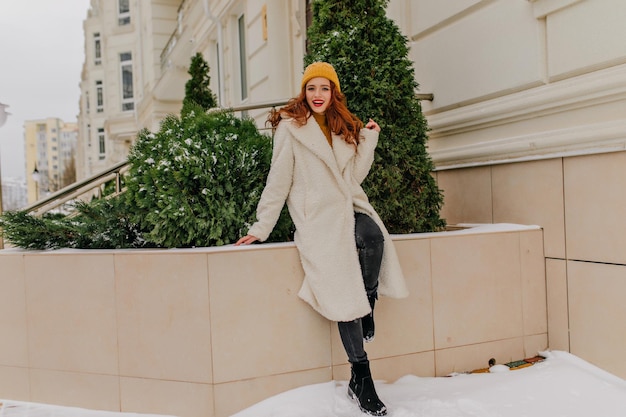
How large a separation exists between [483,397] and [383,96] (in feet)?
6.97

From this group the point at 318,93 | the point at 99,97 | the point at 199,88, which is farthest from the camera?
the point at 99,97

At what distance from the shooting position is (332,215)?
3199 millimetres

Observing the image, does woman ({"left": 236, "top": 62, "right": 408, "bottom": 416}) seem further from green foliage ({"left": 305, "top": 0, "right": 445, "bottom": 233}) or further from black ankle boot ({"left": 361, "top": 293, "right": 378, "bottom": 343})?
green foliage ({"left": 305, "top": 0, "right": 445, "bottom": 233})

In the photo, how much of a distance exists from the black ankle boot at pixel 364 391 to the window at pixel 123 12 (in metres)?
25.8

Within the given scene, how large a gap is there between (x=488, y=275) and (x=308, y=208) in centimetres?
144

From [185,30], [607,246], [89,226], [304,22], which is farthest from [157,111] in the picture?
[607,246]

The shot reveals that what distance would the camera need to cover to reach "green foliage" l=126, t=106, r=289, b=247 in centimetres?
340

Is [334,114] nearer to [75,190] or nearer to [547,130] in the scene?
[547,130]

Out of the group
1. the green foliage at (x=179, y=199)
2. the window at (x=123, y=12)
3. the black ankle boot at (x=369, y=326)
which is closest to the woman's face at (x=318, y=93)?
the green foliage at (x=179, y=199)

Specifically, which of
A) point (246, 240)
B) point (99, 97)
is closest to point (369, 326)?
point (246, 240)

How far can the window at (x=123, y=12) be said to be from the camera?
82.8ft

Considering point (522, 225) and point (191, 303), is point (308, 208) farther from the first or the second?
point (522, 225)

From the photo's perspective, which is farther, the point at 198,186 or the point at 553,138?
the point at 553,138

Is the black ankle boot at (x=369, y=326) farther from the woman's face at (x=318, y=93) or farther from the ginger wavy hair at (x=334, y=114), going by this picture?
the woman's face at (x=318, y=93)
